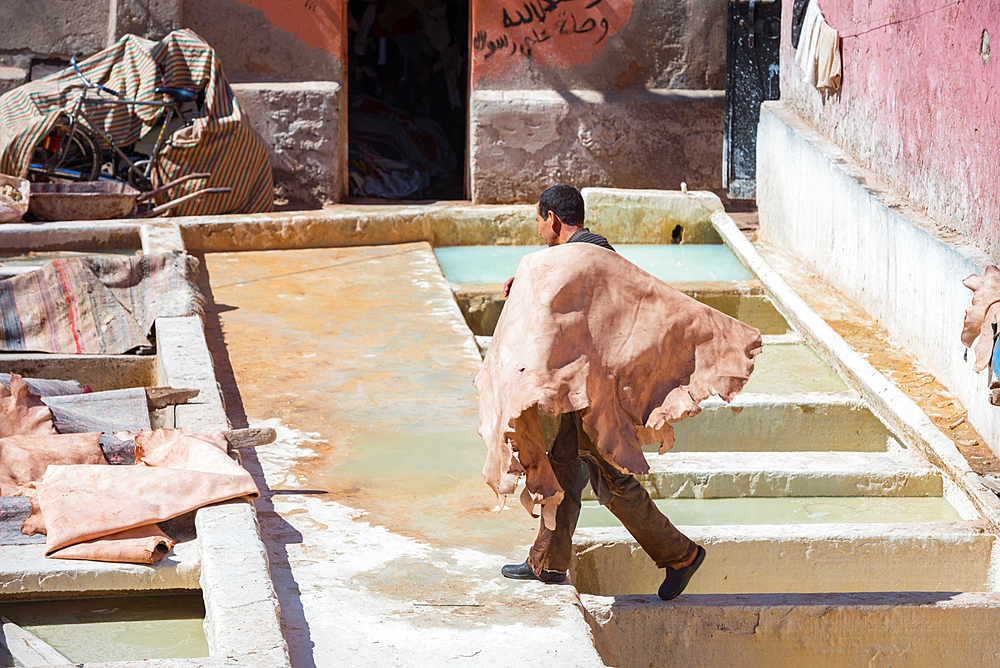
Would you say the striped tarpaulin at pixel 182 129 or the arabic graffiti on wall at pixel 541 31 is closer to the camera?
the striped tarpaulin at pixel 182 129

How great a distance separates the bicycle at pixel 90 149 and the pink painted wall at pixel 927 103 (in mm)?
5595

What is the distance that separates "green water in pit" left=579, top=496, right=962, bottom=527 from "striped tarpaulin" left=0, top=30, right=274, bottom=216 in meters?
5.74

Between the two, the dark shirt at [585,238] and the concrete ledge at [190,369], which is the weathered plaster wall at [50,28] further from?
the dark shirt at [585,238]

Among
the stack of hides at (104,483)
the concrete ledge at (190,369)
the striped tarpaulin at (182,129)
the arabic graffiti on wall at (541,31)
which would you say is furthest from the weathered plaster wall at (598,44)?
the stack of hides at (104,483)

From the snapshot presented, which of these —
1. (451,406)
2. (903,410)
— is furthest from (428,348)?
(903,410)

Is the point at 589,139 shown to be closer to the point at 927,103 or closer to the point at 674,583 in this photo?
the point at 927,103

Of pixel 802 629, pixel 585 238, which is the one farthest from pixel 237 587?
pixel 802 629

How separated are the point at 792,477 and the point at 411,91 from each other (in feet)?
32.5

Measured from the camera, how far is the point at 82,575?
388cm

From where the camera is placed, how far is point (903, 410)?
5828 millimetres

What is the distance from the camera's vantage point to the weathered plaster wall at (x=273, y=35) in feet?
35.8

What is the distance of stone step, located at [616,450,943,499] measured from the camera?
545cm

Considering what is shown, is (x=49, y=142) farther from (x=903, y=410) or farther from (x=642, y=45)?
(x=903, y=410)

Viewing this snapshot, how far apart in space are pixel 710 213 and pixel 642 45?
2.19m
